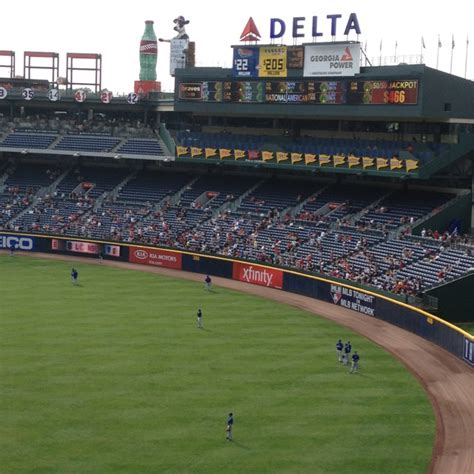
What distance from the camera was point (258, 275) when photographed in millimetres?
67625

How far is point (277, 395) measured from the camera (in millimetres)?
38969

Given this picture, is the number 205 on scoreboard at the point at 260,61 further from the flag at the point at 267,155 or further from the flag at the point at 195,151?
the flag at the point at 195,151

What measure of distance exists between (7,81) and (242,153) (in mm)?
41691

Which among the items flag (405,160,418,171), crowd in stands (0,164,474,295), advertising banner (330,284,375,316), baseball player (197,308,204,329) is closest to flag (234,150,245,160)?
crowd in stands (0,164,474,295)

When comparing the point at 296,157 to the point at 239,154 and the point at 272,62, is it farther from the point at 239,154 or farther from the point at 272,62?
the point at 272,62

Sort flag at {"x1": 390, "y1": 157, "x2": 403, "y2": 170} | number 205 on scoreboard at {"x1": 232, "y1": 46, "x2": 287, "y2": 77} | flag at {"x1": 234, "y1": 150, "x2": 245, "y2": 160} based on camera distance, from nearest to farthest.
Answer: flag at {"x1": 390, "y1": 157, "x2": 403, "y2": 170} → number 205 on scoreboard at {"x1": 232, "y1": 46, "x2": 287, "y2": 77} → flag at {"x1": 234, "y1": 150, "x2": 245, "y2": 160}

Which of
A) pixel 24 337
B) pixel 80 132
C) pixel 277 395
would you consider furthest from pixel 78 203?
pixel 277 395

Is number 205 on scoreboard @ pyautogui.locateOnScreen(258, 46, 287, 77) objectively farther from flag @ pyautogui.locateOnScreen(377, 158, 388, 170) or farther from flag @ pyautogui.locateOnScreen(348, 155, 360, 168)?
flag @ pyautogui.locateOnScreen(377, 158, 388, 170)

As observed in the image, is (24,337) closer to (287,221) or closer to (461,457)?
(461,457)

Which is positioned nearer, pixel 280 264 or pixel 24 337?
pixel 24 337

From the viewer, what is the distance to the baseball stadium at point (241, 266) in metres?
34.1

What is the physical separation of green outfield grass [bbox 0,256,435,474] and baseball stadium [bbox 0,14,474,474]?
14 cm

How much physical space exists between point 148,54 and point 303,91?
115 ft

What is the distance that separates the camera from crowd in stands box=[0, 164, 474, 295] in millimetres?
61188
